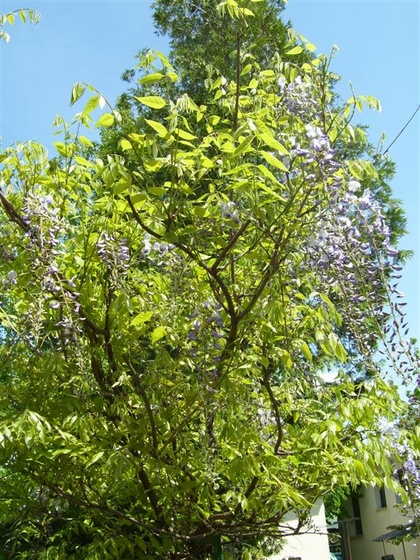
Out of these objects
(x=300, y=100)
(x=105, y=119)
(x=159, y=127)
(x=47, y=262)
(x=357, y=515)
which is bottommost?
(x=357, y=515)

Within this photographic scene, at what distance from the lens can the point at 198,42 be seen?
1365cm


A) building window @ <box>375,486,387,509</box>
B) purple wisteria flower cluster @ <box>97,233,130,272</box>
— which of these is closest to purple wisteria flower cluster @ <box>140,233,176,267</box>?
purple wisteria flower cluster @ <box>97,233,130,272</box>

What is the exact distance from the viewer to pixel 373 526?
70.6 feet

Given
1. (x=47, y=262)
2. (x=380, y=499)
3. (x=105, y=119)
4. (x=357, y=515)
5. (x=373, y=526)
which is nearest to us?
(x=105, y=119)

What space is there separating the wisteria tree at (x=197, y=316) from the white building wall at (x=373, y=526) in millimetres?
17786

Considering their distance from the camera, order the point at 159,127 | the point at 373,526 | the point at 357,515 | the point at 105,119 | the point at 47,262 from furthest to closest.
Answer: the point at 357,515, the point at 373,526, the point at 47,262, the point at 105,119, the point at 159,127

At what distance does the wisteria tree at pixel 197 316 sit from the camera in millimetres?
2824

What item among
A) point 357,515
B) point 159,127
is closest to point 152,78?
point 159,127

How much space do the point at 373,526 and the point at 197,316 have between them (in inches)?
819

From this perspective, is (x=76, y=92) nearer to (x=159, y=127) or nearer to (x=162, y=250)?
(x=159, y=127)

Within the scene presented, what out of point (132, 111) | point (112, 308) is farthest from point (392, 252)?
point (132, 111)

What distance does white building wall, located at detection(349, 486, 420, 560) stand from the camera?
786 inches

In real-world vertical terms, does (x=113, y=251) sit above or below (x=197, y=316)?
above

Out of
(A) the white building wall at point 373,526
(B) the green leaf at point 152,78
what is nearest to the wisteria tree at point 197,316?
(B) the green leaf at point 152,78
